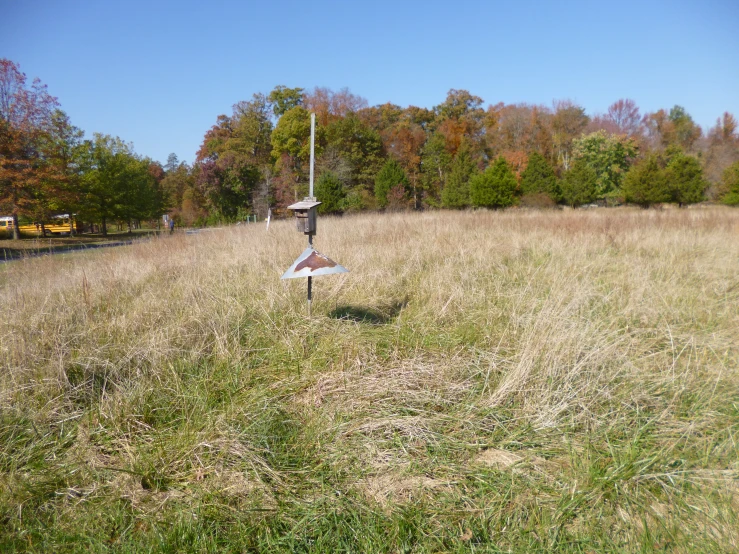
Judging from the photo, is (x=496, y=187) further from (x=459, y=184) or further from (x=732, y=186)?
(x=732, y=186)

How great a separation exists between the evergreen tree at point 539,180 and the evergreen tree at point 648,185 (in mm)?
4778

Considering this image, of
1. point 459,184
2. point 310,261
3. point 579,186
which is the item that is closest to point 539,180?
point 579,186

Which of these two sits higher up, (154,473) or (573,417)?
(573,417)

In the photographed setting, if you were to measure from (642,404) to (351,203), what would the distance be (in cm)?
1999

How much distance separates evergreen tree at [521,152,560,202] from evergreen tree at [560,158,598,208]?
33.3 inches

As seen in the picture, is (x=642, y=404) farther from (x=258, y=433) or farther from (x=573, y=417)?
(x=258, y=433)

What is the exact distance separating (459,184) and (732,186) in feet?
51.5

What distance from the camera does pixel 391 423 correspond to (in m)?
2.44

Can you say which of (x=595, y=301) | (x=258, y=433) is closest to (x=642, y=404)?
(x=595, y=301)

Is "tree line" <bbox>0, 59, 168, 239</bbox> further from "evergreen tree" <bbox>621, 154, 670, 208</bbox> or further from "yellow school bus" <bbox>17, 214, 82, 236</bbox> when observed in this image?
"evergreen tree" <bbox>621, 154, 670, 208</bbox>

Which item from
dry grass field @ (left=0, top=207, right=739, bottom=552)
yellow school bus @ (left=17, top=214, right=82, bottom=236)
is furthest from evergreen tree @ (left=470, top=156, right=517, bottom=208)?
yellow school bus @ (left=17, top=214, right=82, bottom=236)

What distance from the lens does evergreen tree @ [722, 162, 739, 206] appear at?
2239 cm

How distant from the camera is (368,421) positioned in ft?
8.16

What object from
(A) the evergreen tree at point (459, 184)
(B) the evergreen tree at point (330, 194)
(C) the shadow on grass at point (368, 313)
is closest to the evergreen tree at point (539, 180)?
(A) the evergreen tree at point (459, 184)
